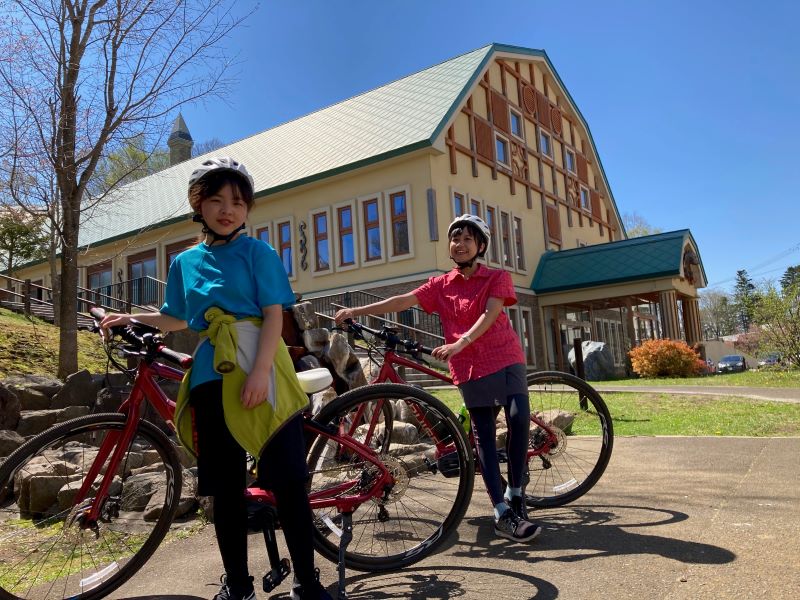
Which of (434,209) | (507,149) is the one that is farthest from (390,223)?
(507,149)

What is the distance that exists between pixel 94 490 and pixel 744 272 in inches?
4457

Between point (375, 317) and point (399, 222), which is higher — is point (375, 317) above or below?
below

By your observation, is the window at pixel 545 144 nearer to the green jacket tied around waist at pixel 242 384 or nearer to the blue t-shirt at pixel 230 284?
the blue t-shirt at pixel 230 284

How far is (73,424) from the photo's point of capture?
8.92ft

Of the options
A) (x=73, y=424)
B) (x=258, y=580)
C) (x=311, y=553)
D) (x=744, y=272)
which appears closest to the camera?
(x=311, y=553)

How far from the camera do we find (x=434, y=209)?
18812 mm

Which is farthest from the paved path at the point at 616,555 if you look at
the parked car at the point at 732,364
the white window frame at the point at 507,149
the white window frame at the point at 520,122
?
the parked car at the point at 732,364

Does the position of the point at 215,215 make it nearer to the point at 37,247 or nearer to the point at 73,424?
the point at 73,424

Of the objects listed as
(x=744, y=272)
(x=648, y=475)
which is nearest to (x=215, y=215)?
(x=648, y=475)

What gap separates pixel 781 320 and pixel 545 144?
14045mm

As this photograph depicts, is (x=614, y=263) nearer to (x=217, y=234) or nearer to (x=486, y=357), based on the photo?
(x=486, y=357)

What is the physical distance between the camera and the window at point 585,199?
3034cm

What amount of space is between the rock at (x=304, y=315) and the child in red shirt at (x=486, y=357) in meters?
3.36

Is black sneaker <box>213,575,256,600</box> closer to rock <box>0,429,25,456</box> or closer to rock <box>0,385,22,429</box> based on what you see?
rock <box>0,429,25,456</box>
